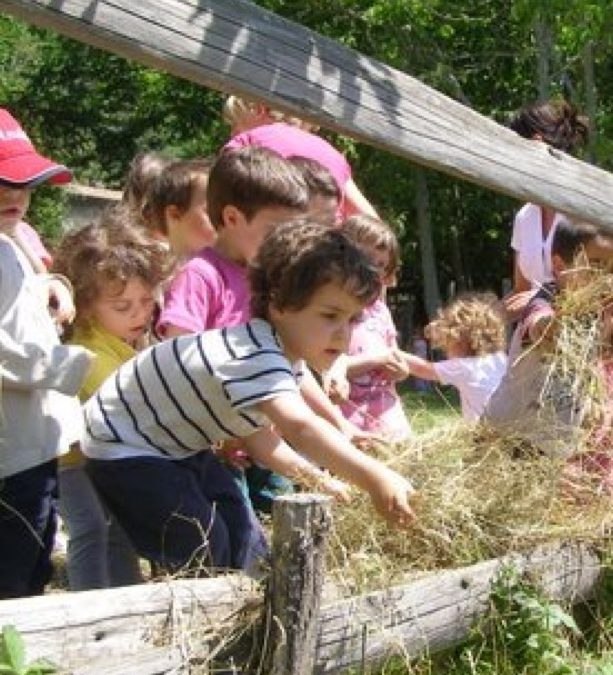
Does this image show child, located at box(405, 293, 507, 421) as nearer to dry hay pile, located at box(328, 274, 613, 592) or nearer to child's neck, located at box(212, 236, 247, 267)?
dry hay pile, located at box(328, 274, 613, 592)

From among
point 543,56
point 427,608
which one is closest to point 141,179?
point 427,608

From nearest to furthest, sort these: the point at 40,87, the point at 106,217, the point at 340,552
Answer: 1. the point at 340,552
2. the point at 106,217
3. the point at 40,87

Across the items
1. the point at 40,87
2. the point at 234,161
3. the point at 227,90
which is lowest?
the point at 40,87

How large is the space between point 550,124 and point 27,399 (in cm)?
283

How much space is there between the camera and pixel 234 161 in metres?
4.76

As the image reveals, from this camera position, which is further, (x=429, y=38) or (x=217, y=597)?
(x=429, y=38)

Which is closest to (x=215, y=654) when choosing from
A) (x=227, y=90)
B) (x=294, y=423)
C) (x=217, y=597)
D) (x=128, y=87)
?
(x=217, y=597)

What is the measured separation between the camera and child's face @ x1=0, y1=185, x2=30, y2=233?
4363 millimetres

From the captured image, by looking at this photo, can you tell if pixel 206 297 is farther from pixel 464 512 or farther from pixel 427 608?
pixel 427 608

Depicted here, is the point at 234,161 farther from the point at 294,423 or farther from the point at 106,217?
the point at 294,423

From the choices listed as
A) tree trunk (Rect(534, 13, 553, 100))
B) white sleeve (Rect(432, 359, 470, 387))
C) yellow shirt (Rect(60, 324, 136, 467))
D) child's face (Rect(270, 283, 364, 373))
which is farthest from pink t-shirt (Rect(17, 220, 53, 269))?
tree trunk (Rect(534, 13, 553, 100))

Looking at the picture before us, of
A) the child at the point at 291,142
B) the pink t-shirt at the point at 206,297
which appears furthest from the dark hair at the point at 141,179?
the pink t-shirt at the point at 206,297

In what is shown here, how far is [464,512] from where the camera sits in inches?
183

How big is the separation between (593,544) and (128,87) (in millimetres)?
35622
